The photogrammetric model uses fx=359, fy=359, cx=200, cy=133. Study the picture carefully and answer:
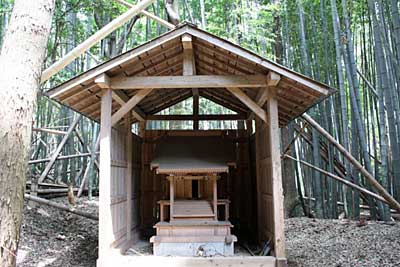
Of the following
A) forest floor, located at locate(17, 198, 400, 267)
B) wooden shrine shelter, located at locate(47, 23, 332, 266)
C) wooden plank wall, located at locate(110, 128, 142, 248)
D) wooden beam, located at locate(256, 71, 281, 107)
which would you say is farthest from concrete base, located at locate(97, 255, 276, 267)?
wooden beam, located at locate(256, 71, 281, 107)

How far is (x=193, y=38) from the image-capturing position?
537cm

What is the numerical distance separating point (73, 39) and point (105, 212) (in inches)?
294

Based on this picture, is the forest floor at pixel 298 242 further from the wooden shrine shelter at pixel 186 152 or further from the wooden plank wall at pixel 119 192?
the wooden shrine shelter at pixel 186 152

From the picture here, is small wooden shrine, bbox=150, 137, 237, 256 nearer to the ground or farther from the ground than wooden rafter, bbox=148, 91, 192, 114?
nearer to the ground

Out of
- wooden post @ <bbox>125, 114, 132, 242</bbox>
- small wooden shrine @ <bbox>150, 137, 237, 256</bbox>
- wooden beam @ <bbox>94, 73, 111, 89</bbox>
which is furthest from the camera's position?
wooden post @ <bbox>125, 114, 132, 242</bbox>

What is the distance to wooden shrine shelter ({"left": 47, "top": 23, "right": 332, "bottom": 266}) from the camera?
16.9ft

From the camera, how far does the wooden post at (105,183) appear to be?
4969mm

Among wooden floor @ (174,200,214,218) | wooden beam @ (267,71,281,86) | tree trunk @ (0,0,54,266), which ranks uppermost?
wooden beam @ (267,71,281,86)

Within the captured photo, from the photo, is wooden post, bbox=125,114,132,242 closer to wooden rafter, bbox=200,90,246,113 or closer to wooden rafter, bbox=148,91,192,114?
wooden rafter, bbox=148,91,192,114

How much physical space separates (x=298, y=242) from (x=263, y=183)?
1339 mm

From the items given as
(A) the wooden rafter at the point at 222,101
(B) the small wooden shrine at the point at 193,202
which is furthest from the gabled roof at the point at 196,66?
(B) the small wooden shrine at the point at 193,202

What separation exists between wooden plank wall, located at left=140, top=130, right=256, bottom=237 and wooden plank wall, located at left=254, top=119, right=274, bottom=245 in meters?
1.20

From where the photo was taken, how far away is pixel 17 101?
255 centimetres

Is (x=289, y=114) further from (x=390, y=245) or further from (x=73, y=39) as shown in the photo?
(x=73, y=39)
